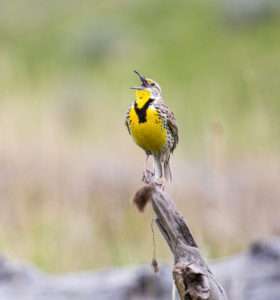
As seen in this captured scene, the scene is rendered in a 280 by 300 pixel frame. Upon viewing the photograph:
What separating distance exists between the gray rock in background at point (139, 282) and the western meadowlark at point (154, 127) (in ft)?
3.14

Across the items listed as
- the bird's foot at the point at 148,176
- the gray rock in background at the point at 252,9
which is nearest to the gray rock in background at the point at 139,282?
the bird's foot at the point at 148,176

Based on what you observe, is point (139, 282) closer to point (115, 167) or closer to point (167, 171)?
point (167, 171)

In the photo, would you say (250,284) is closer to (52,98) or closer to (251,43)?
(52,98)

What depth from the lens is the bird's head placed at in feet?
11.1

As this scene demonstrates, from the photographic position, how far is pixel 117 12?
79.6 ft

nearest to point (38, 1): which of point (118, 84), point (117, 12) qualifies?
point (117, 12)

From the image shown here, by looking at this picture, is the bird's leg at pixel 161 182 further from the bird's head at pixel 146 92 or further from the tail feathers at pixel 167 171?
the bird's head at pixel 146 92

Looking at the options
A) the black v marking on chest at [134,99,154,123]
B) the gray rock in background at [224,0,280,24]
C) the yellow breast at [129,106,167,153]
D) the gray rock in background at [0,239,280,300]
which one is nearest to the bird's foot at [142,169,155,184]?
the yellow breast at [129,106,167,153]

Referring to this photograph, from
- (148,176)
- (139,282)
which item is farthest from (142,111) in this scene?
(139,282)

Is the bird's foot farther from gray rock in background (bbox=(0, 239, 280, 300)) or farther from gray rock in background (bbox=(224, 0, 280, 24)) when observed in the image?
gray rock in background (bbox=(224, 0, 280, 24))

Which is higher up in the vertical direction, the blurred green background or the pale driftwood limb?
the blurred green background

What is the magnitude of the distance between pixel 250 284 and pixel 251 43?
16586 mm

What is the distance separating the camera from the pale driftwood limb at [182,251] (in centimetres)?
253

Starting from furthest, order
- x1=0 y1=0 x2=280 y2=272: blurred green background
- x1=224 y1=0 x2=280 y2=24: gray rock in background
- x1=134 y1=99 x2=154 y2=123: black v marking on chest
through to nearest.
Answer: x1=224 y1=0 x2=280 y2=24: gray rock in background → x1=0 y1=0 x2=280 y2=272: blurred green background → x1=134 y1=99 x2=154 y2=123: black v marking on chest
